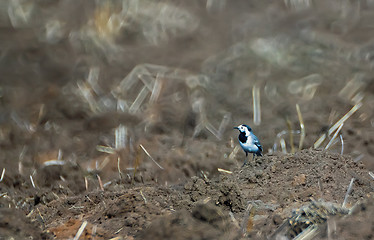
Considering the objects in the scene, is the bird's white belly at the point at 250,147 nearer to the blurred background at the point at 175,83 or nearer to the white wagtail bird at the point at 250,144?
the white wagtail bird at the point at 250,144

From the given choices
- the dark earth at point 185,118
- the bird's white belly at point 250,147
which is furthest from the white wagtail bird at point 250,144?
the dark earth at point 185,118

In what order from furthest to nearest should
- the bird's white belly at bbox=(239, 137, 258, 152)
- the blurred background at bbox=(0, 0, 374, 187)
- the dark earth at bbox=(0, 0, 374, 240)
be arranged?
the blurred background at bbox=(0, 0, 374, 187), the bird's white belly at bbox=(239, 137, 258, 152), the dark earth at bbox=(0, 0, 374, 240)

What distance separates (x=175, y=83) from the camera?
21.0 ft

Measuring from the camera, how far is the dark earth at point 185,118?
3.34 metres

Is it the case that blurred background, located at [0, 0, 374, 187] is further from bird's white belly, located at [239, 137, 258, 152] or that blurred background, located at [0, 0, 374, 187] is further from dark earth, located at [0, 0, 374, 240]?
bird's white belly, located at [239, 137, 258, 152]

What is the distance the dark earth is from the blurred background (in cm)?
2

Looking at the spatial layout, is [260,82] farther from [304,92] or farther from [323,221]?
[323,221]

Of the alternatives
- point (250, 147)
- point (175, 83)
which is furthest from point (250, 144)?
point (175, 83)

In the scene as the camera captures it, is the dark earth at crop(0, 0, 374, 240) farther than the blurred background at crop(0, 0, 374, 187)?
No

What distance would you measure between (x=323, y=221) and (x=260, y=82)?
339 cm

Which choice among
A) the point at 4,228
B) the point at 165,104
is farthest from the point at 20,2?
the point at 4,228

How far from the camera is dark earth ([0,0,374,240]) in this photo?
334cm

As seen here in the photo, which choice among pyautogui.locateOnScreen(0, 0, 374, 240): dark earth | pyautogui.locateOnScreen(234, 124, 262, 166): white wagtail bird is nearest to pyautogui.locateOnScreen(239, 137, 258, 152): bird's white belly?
pyautogui.locateOnScreen(234, 124, 262, 166): white wagtail bird

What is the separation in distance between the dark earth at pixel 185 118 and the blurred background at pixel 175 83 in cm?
2
